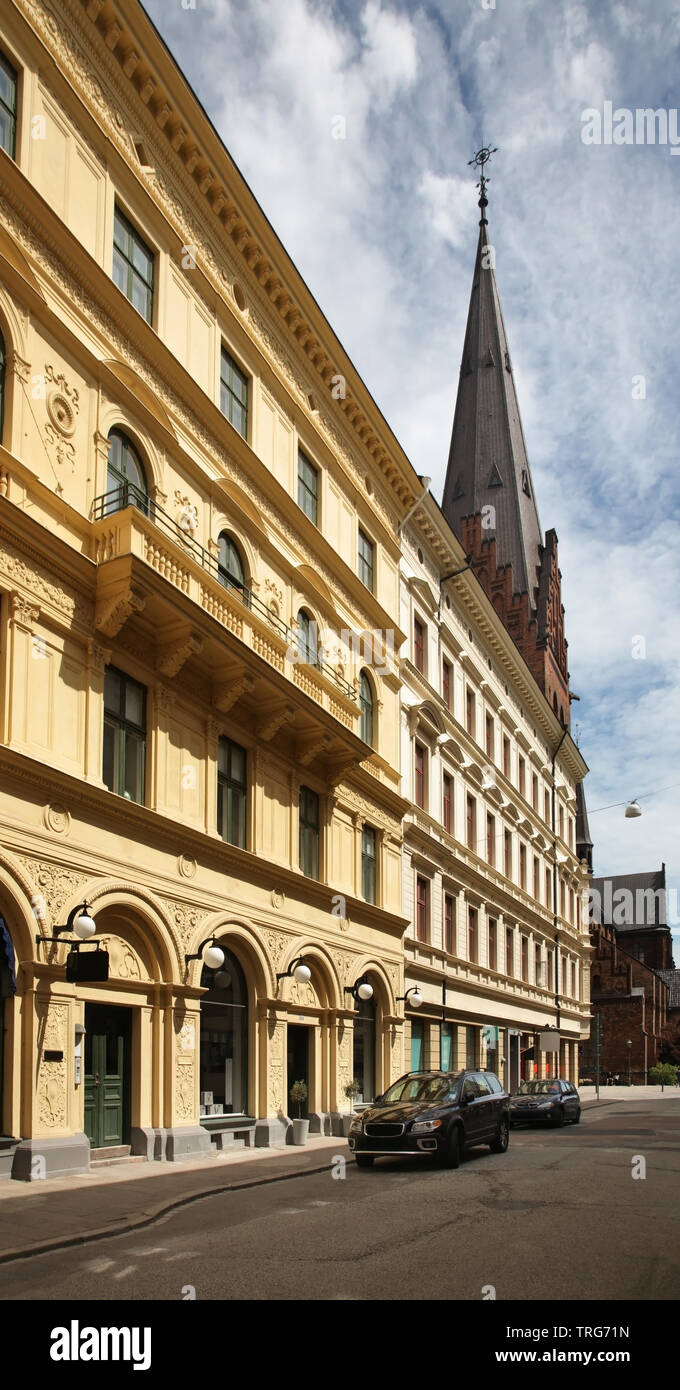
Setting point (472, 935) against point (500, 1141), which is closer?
point (500, 1141)

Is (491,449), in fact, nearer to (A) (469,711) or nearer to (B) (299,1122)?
(A) (469,711)

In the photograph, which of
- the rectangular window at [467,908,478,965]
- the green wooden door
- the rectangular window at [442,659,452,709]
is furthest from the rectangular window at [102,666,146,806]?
the rectangular window at [467,908,478,965]

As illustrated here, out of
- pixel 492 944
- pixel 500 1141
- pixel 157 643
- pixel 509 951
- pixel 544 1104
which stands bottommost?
pixel 544 1104

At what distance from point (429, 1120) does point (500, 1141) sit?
3727 millimetres

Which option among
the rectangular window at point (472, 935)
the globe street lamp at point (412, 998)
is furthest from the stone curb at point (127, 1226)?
the rectangular window at point (472, 935)

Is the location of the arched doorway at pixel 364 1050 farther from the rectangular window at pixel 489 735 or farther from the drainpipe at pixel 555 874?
the drainpipe at pixel 555 874

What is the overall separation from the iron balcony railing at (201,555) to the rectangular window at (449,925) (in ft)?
39.1

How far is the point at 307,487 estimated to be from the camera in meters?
27.8

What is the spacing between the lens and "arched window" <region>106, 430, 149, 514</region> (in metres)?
19.0

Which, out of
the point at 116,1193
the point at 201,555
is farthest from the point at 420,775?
the point at 116,1193

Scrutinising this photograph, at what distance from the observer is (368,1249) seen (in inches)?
408

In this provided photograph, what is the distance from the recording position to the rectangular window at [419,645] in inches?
1390

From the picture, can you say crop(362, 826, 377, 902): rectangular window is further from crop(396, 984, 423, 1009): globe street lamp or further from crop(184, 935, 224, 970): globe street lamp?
crop(184, 935, 224, 970): globe street lamp
